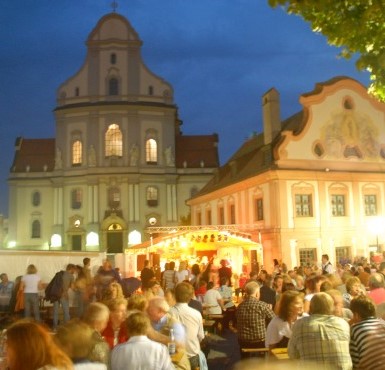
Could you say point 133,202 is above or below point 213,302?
above

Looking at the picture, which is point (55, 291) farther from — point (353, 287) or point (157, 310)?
point (353, 287)

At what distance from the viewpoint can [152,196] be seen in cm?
5053

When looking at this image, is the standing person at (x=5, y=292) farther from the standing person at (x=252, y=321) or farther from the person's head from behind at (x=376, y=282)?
the person's head from behind at (x=376, y=282)

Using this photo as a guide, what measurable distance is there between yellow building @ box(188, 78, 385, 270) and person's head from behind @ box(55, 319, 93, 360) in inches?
927

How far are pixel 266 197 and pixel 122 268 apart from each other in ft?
28.4

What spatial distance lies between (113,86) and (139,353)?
47676 millimetres

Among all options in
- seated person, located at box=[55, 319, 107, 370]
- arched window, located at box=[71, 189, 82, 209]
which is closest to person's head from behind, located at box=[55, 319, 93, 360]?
seated person, located at box=[55, 319, 107, 370]

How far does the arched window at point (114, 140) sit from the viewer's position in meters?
50.0

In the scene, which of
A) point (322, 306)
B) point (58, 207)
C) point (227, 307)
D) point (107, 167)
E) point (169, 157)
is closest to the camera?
point (322, 306)

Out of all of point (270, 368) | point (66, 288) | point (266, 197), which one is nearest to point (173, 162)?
point (266, 197)

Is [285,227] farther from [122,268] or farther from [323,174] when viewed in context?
[122,268]

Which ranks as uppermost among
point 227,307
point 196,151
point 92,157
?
point 196,151

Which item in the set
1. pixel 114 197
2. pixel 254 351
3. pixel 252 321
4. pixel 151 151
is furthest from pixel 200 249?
pixel 151 151

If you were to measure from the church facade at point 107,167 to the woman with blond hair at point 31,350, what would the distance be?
148ft
